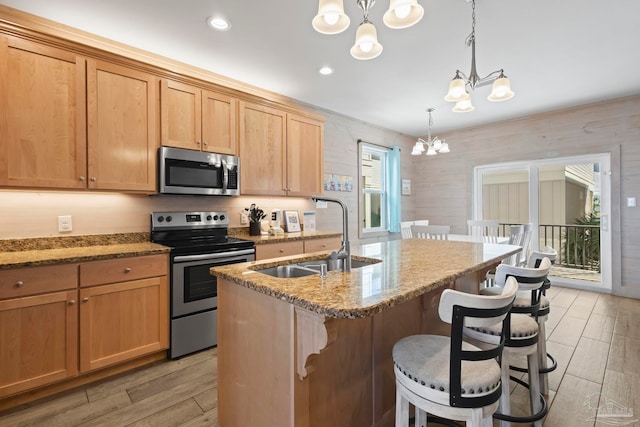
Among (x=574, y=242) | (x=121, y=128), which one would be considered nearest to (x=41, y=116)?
(x=121, y=128)

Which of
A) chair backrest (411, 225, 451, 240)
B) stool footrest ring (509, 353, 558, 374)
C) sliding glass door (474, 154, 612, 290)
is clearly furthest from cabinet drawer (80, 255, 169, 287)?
sliding glass door (474, 154, 612, 290)

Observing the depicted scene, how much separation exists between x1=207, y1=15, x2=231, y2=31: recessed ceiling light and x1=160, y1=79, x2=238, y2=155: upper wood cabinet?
650mm

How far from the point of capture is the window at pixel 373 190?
509cm

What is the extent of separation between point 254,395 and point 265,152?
2536 mm

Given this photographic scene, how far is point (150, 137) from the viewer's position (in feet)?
8.52

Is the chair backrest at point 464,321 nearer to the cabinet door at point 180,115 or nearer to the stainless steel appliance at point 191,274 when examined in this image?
the stainless steel appliance at point 191,274

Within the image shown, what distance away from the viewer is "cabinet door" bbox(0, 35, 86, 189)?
2.01 meters

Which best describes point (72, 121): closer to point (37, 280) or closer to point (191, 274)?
point (37, 280)

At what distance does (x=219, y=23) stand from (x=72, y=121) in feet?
4.26

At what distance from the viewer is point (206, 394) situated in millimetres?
2025

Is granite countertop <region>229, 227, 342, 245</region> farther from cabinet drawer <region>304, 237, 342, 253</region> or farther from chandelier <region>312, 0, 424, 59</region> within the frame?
chandelier <region>312, 0, 424, 59</region>

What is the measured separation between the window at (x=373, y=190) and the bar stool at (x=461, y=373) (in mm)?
3766

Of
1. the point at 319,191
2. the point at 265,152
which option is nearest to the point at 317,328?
the point at 265,152

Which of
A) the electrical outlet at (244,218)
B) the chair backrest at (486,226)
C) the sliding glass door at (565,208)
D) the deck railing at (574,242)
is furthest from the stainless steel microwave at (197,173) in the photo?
the deck railing at (574,242)
